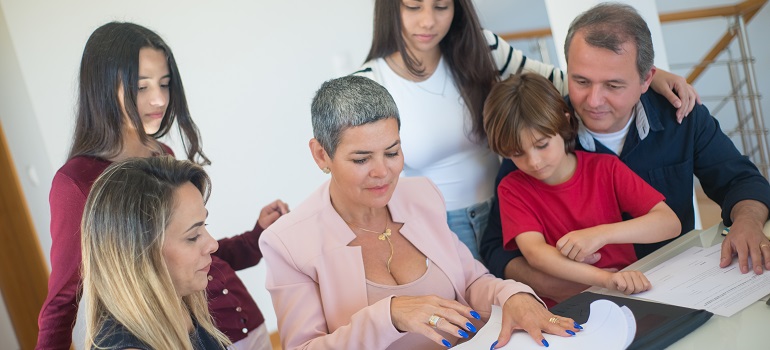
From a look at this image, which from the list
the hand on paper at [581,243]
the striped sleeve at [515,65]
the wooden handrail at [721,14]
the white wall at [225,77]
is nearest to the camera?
the hand on paper at [581,243]

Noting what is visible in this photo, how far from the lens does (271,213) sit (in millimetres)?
2291

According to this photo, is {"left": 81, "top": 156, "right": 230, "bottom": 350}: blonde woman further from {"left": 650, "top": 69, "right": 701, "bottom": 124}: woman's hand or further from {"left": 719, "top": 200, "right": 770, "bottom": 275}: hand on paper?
{"left": 650, "top": 69, "right": 701, "bottom": 124}: woman's hand

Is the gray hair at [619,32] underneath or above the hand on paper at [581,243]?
above

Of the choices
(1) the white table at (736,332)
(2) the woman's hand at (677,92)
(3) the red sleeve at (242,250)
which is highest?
(2) the woman's hand at (677,92)

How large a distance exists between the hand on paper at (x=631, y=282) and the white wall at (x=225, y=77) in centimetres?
277

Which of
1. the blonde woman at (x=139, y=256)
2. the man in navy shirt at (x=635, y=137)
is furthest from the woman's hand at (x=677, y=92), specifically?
the blonde woman at (x=139, y=256)

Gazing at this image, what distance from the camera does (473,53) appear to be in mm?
2367

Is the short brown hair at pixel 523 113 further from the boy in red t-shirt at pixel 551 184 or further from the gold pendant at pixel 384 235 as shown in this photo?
the gold pendant at pixel 384 235

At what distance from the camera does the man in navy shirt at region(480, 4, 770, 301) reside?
2072 millimetres

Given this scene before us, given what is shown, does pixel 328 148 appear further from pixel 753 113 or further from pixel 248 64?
pixel 753 113

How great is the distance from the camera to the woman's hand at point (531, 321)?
151cm

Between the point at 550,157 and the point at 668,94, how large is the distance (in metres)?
0.44

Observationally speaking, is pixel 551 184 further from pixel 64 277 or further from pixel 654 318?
pixel 64 277

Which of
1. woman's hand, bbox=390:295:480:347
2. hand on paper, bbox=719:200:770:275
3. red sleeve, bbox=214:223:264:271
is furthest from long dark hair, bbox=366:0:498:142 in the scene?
woman's hand, bbox=390:295:480:347
